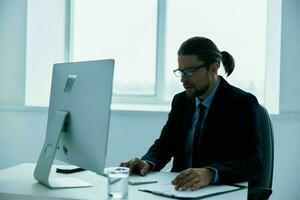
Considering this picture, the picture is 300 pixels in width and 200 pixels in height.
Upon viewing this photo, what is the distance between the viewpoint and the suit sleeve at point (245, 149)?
1.61 m

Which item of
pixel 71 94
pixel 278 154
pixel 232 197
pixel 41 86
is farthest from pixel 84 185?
pixel 41 86

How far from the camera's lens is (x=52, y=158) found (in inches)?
59.8

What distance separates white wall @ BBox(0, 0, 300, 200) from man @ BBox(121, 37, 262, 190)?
3.44ft

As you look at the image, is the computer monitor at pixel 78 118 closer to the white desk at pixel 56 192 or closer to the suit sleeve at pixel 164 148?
the white desk at pixel 56 192

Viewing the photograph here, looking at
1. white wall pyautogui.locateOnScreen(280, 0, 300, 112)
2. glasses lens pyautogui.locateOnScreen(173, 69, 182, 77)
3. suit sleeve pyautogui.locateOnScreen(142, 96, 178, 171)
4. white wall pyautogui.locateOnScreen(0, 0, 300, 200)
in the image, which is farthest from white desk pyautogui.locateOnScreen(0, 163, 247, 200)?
white wall pyautogui.locateOnScreen(280, 0, 300, 112)

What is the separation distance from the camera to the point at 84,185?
155 cm

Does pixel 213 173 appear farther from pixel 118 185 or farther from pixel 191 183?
pixel 118 185

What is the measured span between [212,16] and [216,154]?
173cm

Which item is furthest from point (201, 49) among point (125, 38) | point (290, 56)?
point (125, 38)

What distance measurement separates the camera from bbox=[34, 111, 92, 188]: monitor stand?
5.00ft

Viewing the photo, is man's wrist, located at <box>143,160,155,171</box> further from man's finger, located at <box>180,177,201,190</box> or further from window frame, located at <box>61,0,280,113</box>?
window frame, located at <box>61,0,280,113</box>

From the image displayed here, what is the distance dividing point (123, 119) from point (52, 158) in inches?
67.0

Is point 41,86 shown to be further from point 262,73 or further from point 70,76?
point 70,76

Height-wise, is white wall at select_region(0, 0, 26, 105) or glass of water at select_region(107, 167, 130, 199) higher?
white wall at select_region(0, 0, 26, 105)
